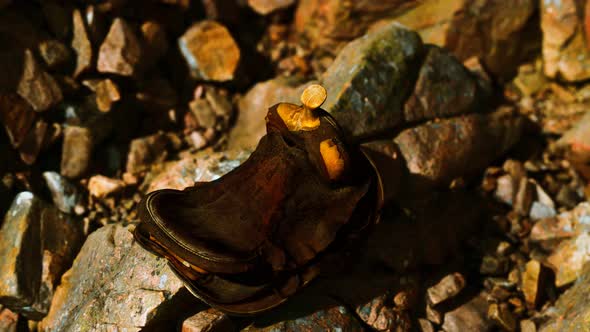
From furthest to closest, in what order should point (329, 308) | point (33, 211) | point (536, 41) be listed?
point (536, 41) → point (33, 211) → point (329, 308)

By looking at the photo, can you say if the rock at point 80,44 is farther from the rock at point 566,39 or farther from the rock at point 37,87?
the rock at point 566,39

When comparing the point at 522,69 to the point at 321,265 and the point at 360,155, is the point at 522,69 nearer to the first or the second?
the point at 360,155

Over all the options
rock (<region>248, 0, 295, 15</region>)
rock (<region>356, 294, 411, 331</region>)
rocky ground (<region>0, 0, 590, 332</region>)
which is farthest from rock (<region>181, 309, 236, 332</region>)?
rock (<region>248, 0, 295, 15</region>)

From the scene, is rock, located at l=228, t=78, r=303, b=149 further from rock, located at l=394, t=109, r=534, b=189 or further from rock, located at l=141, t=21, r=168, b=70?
rock, located at l=394, t=109, r=534, b=189

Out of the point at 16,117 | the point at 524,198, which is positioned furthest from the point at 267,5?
the point at 524,198

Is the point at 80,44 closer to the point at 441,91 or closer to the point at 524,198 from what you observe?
the point at 441,91

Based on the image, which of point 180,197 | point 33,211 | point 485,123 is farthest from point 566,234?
point 33,211

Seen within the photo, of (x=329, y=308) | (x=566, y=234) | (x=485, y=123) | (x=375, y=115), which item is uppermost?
(x=375, y=115)

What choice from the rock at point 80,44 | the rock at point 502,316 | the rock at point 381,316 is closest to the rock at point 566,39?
the rock at point 502,316
